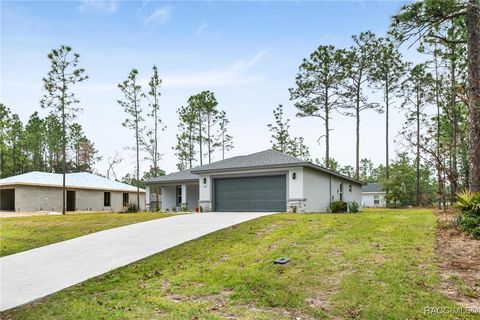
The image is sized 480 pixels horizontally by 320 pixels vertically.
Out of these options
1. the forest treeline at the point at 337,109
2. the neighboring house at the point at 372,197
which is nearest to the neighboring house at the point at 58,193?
the forest treeline at the point at 337,109

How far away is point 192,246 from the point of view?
32.1 ft

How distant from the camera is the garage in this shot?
30.4 m

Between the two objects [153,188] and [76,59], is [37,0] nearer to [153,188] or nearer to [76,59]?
[76,59]

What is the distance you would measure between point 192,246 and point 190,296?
392 cm

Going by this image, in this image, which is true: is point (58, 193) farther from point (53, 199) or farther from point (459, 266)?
point (459, 266)

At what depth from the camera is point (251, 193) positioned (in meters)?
19.8

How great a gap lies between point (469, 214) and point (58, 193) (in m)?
30.2

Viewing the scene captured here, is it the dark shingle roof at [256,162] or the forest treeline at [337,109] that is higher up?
the forest treeline at [337,109]

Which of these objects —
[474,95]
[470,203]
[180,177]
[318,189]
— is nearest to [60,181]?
[180,177]

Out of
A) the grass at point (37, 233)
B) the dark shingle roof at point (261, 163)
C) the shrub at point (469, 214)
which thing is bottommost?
the grass at point (37, 233)

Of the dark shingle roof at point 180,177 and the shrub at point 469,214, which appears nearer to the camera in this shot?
the shrub at point 469,214

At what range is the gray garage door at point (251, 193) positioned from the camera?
18984mm

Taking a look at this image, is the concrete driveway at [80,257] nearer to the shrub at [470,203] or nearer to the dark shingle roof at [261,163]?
the dark shingle roof at [261,163]

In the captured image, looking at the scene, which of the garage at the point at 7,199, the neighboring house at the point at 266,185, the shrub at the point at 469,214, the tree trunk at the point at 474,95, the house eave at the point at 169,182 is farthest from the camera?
the garage at the point at 7,199
